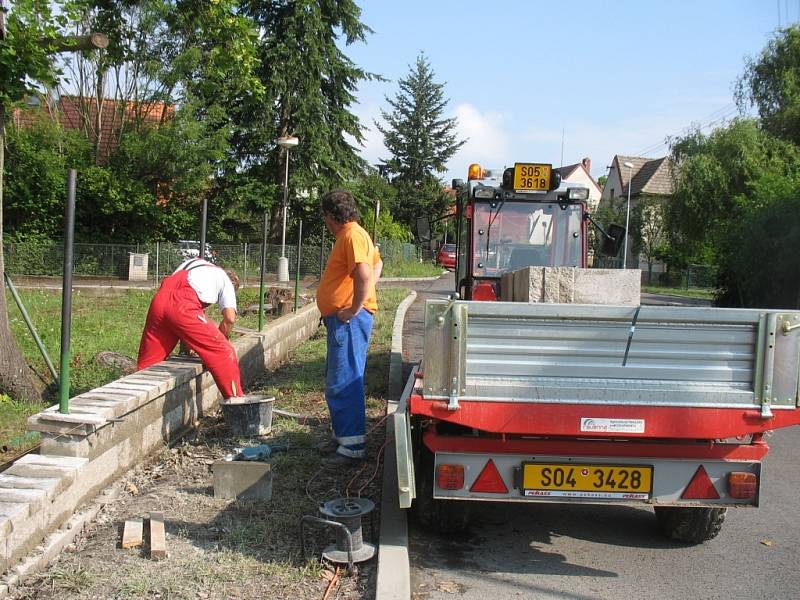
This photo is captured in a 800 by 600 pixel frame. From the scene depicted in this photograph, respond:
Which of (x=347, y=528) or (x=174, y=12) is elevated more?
(x=174, y=12)

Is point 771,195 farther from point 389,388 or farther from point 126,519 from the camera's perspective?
point 126,519

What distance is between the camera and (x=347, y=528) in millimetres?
3916

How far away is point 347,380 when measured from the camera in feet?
17.9

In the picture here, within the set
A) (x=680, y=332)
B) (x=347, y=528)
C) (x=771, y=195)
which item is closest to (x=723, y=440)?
(x=680, y=332)

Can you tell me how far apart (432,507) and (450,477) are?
0.49m

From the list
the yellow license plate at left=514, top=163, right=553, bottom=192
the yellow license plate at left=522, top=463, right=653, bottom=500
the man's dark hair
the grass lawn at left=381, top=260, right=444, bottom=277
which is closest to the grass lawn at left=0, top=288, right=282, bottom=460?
the man's dark hair

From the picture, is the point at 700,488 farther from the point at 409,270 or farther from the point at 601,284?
the point at 409,270

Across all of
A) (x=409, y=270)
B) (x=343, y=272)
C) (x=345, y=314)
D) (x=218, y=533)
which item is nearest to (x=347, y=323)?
(x=345, y=314)

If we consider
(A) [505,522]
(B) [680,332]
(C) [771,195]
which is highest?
(C) [771,195]

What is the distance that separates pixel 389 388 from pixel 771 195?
60.8 feet

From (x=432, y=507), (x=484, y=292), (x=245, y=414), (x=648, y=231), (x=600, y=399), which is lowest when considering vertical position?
(x=432, y=507)

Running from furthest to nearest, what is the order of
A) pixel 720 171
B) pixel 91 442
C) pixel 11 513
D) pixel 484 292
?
pixel 720 171 < pixel 484 292 < pixel 91 442 < pixel 11 513

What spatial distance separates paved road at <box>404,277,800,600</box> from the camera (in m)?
3.95

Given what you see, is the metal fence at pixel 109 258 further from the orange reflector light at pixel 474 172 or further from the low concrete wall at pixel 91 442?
the low concrete wall at pixel 91 442
